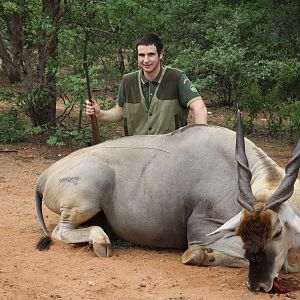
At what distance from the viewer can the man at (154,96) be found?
643 cm

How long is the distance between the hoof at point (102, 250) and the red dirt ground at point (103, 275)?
0.05m

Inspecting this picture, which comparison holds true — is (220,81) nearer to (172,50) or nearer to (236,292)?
(172,50)

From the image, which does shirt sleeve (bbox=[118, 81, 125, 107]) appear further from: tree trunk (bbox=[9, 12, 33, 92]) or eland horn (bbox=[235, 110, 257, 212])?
tree trunk (bbox=[9, 12, 33, 92])

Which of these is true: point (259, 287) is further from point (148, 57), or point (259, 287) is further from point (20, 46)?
point (20, 46)

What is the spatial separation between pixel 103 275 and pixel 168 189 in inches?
37.9

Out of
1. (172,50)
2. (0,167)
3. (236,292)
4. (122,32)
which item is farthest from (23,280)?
(172,50)

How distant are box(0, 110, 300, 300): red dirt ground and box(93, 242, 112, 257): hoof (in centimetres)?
5

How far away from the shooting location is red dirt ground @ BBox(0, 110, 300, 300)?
4449 mm

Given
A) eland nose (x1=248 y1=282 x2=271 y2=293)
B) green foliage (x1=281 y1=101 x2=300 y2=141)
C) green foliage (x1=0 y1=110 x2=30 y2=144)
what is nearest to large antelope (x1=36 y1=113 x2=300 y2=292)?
eland nose (x1=248 y1=282 x2=271 y2=293)

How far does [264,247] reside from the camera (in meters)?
4.24

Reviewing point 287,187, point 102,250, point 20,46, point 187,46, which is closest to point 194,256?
point 102,250

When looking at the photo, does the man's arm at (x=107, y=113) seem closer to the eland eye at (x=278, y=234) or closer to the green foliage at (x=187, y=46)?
the eland eye at (x=278, y=234)

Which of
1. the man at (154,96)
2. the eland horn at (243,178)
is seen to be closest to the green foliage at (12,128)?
the man at (154,96)

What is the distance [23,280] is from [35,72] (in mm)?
6814
